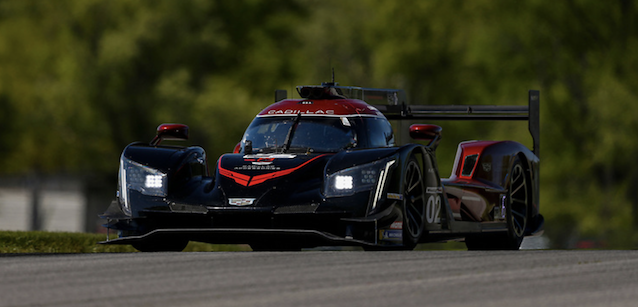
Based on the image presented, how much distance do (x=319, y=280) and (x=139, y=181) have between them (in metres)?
3.63

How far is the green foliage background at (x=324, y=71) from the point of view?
3453 cm

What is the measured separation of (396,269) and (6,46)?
44328 mm

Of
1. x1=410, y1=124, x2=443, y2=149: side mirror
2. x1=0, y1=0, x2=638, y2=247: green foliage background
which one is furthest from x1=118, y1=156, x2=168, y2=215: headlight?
x1=0, y1=0, x2=638, y2=247: green foliage background

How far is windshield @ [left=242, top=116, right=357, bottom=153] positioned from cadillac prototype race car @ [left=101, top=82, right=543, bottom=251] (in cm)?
1

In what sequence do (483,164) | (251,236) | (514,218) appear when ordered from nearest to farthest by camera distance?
(251,236)
(483,164)
(514,218)

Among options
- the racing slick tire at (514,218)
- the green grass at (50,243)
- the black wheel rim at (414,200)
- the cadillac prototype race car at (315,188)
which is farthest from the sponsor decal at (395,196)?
the green grass at (50,243)

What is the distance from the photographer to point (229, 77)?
45.8 metres

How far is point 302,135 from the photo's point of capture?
409 inches

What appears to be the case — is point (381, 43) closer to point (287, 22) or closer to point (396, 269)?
point (287, 22)

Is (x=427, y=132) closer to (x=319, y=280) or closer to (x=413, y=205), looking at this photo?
(x=413, y=205)

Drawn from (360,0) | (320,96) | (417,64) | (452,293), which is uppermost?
(360,0)

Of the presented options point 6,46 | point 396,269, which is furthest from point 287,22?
point 396,269

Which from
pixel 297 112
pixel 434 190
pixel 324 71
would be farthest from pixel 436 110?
pixel 324 71

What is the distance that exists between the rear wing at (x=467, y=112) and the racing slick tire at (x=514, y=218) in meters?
0.94
